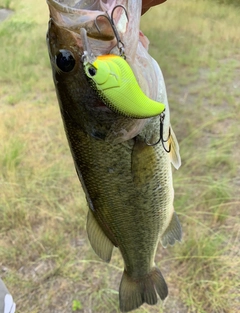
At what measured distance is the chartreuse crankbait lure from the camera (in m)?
0.61

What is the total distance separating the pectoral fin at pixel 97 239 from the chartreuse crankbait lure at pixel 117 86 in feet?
1.41

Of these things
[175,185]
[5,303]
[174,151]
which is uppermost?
[174,151]

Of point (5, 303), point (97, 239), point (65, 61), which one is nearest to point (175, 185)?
point (5, 303)

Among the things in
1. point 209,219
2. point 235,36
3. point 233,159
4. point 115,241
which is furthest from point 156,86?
point 235,36

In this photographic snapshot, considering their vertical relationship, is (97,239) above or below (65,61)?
below

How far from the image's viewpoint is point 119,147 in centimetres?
83

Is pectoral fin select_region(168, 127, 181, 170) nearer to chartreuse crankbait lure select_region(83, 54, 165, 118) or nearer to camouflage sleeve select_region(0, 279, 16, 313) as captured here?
chartreuse crankbait lure select_region(83, 54, 165, 118)

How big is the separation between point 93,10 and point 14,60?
495cm

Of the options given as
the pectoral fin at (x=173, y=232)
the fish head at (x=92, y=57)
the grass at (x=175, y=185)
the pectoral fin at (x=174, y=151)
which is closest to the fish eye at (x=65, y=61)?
the fish head at (x=92, y=57)

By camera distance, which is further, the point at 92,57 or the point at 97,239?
the point at 97,239

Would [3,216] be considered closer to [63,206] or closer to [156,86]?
[63,206]

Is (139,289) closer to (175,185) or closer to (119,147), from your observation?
(119,147)

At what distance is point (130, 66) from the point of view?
2.27 feet

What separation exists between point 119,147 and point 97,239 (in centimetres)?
33
